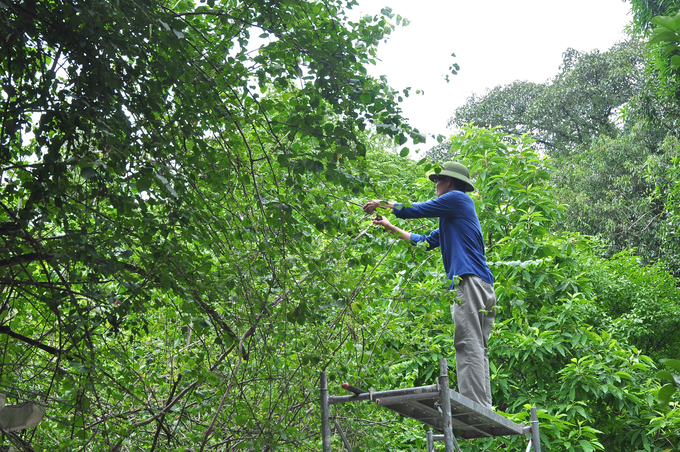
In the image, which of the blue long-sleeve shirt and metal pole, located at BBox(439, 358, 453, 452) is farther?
the blue long-sleeve shirt

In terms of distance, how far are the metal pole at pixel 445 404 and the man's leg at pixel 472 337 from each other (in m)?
0.59

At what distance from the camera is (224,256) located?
355 centimetres

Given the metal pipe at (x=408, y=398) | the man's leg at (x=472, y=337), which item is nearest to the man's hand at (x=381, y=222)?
the man's leg at (x=472, y=337)

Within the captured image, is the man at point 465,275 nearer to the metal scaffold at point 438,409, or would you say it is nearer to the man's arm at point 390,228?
the man's arm at point 390,228

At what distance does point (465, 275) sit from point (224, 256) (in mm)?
1584

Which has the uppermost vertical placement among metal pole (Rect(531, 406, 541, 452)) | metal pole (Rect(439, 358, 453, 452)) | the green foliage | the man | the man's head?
the green foliage

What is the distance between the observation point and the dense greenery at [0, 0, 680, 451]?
3039 millimetres

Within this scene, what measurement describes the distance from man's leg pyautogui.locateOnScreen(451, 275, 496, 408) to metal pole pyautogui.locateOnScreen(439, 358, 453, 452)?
59cm

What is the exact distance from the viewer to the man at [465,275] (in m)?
3.91

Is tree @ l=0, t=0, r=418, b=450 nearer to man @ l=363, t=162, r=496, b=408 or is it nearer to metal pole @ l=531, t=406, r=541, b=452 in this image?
man @ l=363, t=162, r=496, b=408

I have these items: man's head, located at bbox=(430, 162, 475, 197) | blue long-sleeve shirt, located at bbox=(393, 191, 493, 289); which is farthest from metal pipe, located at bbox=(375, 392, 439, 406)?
man's head, located at bbox=(430, 162, 475, 197)

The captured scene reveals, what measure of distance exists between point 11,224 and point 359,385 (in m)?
2.58

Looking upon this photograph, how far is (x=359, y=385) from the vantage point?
4543 millimetres

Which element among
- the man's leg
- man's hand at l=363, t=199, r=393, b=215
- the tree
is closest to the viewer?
the tree
